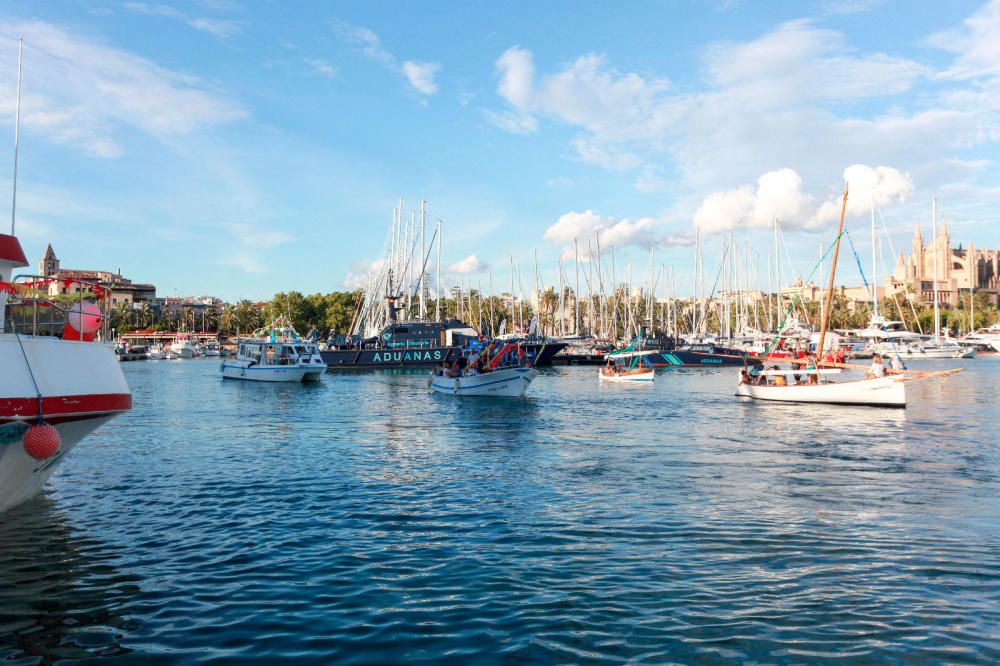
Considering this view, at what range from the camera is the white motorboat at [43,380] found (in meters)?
11.2

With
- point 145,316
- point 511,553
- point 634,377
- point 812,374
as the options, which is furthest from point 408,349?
point 145,316

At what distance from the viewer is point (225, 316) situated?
Answer: 19825 cm

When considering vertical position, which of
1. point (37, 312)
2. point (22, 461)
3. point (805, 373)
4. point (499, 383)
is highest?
point (37, 312)

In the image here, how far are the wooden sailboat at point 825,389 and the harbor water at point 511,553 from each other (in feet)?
42.2

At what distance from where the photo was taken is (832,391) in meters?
39.2

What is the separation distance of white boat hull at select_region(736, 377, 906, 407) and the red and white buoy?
38.0 meters

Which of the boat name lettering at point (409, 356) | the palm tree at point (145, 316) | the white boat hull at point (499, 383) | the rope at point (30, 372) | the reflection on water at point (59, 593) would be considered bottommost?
the reflection on water at point (59, 593)

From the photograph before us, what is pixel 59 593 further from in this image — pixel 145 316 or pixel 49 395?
pixel 145 316

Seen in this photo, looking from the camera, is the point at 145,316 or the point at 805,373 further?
the point at 145,316

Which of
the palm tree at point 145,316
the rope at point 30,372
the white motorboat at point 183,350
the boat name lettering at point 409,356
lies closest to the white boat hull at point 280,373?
the boat name lettering at point 409,356

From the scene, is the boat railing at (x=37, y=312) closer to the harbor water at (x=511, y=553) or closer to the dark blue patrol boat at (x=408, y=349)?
the harbor water at (x=511, y=553)

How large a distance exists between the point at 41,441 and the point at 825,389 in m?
38.3

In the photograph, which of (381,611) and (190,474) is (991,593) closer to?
(381,611)

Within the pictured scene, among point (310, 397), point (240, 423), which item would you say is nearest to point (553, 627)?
point (240, 423)
